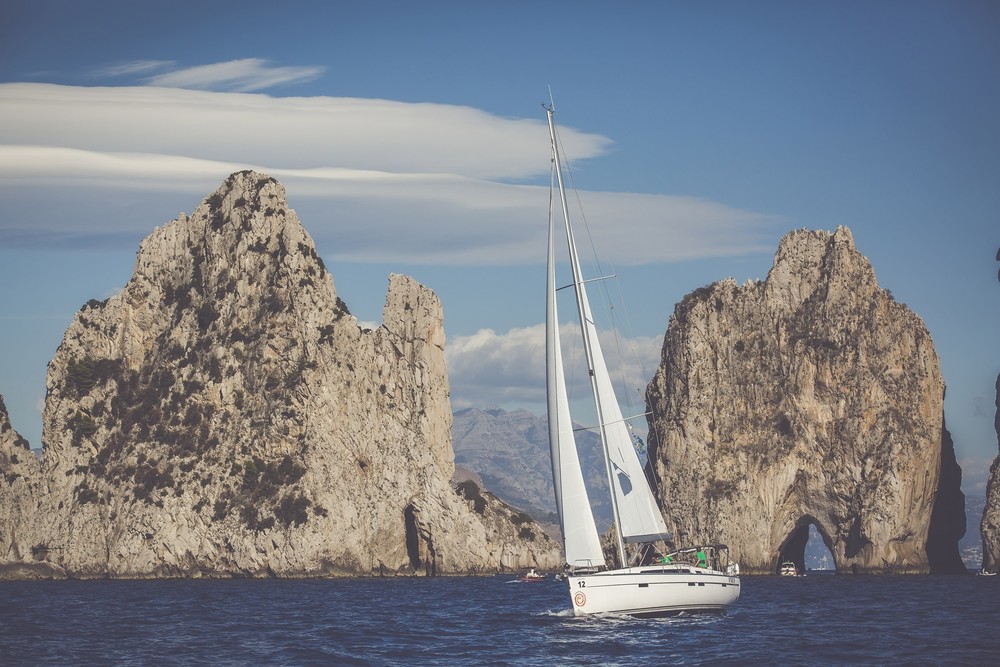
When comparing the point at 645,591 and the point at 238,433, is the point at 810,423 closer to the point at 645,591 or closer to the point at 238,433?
the point at 238,433

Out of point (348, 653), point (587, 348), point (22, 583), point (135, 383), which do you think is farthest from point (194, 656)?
point (135, 383)

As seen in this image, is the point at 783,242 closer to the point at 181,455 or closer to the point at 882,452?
the point at 882,452

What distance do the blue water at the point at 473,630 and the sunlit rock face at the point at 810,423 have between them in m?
38.4

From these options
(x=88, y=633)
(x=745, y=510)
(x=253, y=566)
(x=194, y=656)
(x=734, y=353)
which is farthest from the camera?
(x=734, y=353)

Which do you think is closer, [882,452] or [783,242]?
[882,452]

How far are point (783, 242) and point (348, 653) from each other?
106400 millimetres

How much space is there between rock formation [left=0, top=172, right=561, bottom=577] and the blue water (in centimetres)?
3284

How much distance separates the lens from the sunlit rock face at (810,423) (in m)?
138

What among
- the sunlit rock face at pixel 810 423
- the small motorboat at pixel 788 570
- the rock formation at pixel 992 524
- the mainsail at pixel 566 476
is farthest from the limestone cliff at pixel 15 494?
the rock formation at pixel 992 524

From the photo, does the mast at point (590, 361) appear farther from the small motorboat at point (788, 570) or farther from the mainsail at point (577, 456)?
the small motorboat at point (788, 570)

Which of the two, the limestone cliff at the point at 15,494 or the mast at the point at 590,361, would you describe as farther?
the limestone cliff at the point at 15,494

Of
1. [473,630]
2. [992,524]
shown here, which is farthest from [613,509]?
[992,524]

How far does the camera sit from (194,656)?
5525 cm

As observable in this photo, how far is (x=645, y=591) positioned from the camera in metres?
64.2
